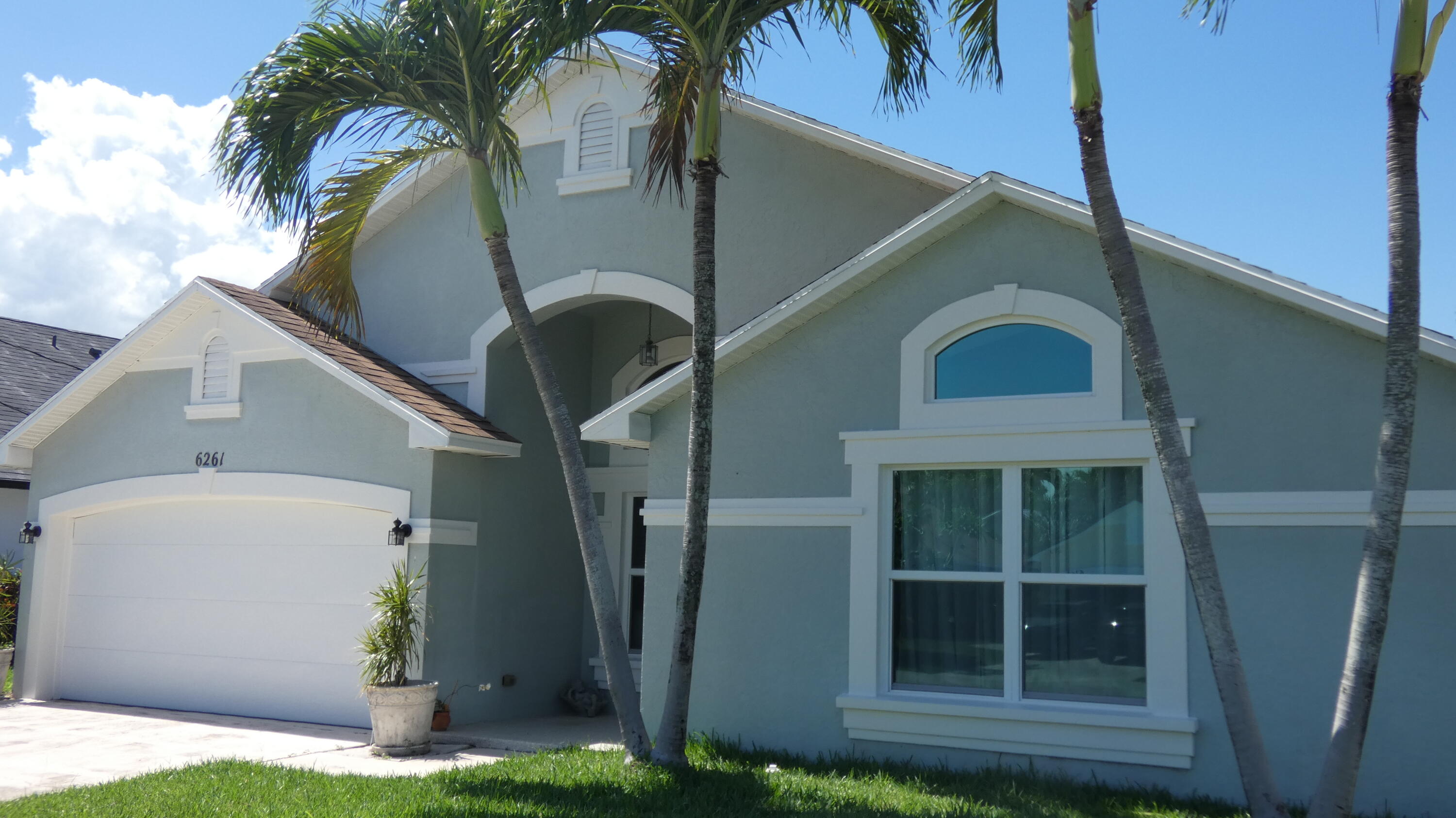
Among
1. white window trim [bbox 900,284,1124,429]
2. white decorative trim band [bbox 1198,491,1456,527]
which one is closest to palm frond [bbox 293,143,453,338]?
white window trim [bbox 900,284,1124,429]

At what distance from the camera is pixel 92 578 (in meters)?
14.4

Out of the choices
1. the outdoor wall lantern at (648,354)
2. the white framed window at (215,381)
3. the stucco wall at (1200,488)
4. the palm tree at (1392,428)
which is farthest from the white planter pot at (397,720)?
the palm tree at (1392,428)

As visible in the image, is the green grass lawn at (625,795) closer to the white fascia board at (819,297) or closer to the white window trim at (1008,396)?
the white window trim at (1008,396)

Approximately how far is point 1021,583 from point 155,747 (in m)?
8.12

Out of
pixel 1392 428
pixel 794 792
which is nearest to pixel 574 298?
pixel 794 792

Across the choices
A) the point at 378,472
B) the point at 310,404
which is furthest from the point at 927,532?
the point at 310,404

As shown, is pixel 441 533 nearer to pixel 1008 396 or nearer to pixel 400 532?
pixel 400 532

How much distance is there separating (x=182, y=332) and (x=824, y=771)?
31.0ft

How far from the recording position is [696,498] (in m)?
8.45

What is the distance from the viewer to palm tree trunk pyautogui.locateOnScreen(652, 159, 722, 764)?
8.45 m

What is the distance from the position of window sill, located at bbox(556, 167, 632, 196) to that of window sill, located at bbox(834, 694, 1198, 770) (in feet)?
21.2

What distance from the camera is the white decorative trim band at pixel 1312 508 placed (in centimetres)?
759

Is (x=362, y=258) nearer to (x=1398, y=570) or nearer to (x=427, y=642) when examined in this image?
(x=427, y=642)

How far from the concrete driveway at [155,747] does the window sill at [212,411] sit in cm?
337
